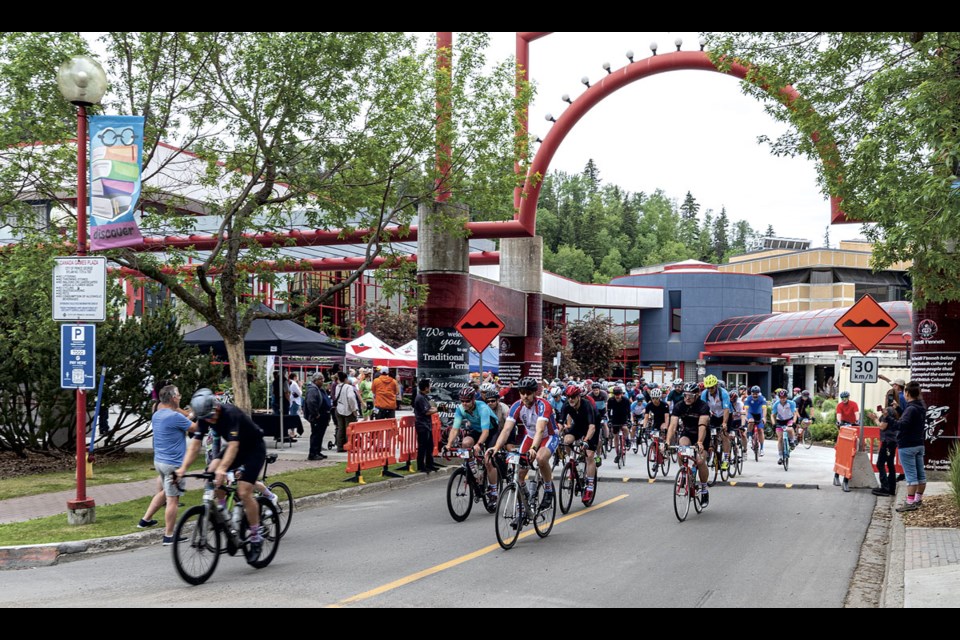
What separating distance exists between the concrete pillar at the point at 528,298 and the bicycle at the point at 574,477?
755 inches

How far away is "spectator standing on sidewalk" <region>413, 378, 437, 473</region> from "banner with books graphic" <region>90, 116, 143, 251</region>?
6.93m

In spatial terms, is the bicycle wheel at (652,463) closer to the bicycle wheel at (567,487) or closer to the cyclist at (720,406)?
the cyclist at (720,406)

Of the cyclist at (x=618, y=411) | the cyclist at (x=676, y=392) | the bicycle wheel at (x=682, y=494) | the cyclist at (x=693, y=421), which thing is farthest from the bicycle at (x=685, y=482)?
the cyclist at (x=618, y=411)

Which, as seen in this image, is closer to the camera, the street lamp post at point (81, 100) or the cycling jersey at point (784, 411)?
the street lamp post at point (81, 100)

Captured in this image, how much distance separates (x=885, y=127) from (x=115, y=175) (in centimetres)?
1024

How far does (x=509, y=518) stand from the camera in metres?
10.7

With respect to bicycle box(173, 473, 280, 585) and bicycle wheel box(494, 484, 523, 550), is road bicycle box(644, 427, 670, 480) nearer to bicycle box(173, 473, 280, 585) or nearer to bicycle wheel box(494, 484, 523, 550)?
bicycle wheel box(494, 484, 523, 550)

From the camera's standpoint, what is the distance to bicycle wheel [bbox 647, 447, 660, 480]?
19031 mm

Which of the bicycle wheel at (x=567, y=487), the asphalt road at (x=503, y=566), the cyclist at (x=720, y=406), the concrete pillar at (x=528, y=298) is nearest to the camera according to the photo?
the asphalt road at (x=503, y=566)

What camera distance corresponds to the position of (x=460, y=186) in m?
19.0

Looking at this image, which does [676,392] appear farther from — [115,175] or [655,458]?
[115,175]

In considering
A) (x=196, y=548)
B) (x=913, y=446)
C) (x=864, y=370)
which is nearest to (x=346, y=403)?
(x=864, y=370)

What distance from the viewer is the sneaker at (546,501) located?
37.9 feet

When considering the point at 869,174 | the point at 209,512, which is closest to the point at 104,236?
the point at 209,512
